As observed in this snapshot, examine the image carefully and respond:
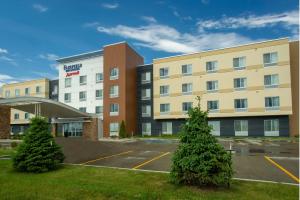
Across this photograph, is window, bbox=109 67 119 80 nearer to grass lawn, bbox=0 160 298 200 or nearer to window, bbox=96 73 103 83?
window, bbox=96 73 103 83

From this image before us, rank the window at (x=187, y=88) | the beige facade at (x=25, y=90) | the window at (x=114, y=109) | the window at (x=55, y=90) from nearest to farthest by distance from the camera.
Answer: the window at (x=187, y=88) → the window at (x=114, y=109) → the window at (x=55, y=90) → the beige facade at (x=25, y=90)

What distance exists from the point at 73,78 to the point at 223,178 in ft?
160

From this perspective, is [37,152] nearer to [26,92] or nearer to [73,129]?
[73,129]

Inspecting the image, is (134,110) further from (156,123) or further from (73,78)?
(73,78)

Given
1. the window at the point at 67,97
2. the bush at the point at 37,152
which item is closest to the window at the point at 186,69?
the window at the point at 67,97

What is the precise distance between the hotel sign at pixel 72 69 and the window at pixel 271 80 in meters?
34.9

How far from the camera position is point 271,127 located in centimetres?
3806

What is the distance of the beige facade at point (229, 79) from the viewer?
122 ft

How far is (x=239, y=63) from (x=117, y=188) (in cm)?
3611

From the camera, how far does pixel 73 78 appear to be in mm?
52938

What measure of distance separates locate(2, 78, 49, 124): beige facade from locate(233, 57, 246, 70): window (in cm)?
4280

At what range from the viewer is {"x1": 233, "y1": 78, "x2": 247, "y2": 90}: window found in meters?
39.7

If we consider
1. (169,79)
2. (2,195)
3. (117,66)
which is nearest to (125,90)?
(117,66)

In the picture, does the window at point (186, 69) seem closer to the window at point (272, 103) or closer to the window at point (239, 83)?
the window at point (239, 83)
